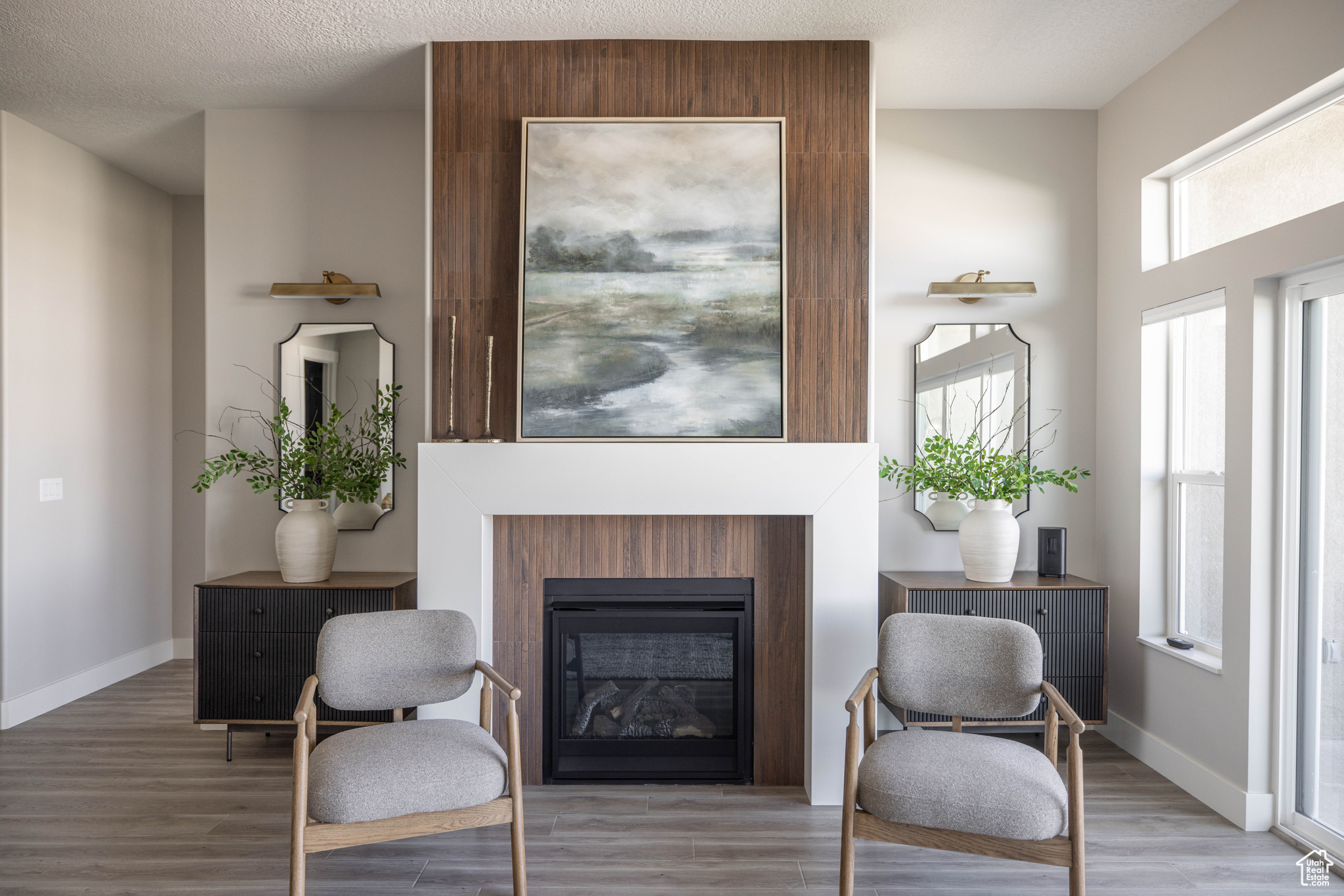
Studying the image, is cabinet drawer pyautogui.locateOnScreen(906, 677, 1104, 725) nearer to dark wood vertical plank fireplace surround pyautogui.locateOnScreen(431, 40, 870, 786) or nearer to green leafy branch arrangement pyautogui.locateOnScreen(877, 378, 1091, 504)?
green leafy branch arrangement pyautogui.locateOnScreen(877, 378, 1091, 504)

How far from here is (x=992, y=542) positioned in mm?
3459

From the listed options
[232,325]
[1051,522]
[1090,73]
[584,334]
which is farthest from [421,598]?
[1090,73]

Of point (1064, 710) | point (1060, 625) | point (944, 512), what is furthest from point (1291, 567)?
point (944, 512)

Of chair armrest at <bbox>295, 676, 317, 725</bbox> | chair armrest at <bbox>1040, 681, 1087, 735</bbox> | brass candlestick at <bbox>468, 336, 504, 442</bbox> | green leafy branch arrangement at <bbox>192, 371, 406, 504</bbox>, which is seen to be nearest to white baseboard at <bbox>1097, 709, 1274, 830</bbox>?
chair armrest at <bbox>1040, 681, 1087, 735</bbox>

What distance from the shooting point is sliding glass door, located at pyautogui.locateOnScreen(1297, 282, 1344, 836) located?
2.69 meters

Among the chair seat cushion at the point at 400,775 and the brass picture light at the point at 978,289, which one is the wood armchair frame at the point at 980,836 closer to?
the chair seat cushion at the point at 400,775

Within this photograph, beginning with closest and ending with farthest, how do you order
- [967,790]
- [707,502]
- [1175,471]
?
[967,790] → [707,502] → [1175,471]

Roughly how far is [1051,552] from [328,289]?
3.55 meters

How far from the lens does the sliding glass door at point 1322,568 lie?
2.69 metres

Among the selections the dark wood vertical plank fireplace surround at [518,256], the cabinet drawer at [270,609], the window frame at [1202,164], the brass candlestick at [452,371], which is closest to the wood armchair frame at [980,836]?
the dark wood vertical plank fireplace surround at [518,256]

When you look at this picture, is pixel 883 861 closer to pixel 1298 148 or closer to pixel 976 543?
pixel 976 543

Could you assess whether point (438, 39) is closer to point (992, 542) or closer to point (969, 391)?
point (969, 391)

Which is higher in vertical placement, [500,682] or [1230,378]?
[1230,378]

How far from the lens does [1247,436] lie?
115 inches
